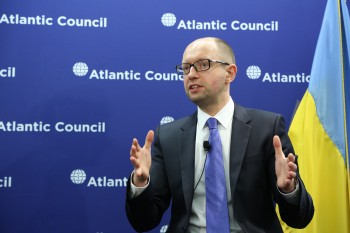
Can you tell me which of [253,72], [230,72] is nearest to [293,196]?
[230,72]

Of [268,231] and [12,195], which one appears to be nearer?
[268,231]

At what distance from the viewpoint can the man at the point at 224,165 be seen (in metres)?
2.02

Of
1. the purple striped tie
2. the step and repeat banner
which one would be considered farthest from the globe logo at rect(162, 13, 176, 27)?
the purple striped tie

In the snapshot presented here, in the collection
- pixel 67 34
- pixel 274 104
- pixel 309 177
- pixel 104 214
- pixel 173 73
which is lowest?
pixel 104 214

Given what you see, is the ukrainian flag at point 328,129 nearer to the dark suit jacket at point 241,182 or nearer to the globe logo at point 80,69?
the dark suit jacket at point 241,182

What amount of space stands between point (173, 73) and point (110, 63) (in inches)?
18.2

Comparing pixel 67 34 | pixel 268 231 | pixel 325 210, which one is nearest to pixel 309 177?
pixel 325 210

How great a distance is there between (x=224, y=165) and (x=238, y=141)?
14 centimetres

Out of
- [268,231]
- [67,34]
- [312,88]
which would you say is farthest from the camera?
[67,34]

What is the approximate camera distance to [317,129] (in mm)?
2916

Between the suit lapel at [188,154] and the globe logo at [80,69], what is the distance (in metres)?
1.10

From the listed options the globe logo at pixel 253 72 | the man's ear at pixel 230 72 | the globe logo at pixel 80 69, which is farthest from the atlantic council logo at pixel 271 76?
the globe logo at pixel 80 69

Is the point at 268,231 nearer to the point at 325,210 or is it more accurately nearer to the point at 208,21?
the point at 325,210

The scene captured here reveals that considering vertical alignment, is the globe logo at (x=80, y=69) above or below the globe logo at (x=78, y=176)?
above
